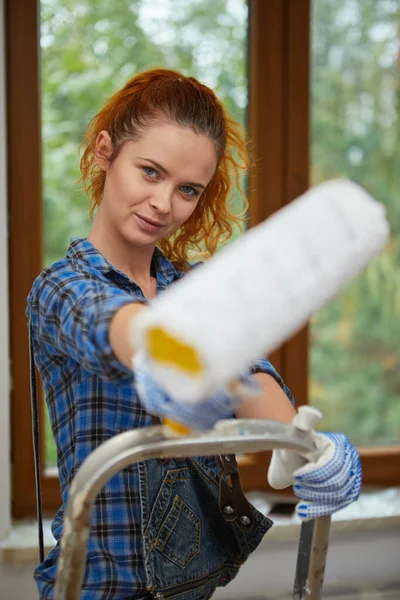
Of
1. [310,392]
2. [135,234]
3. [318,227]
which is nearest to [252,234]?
[318,227]

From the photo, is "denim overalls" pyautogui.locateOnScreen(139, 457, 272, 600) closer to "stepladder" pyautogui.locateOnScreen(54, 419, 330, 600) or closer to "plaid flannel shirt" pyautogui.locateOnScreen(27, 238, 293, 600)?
"plaid flannel shirt" pyautogui.locateOnScreen(27, 238, 293, 600)

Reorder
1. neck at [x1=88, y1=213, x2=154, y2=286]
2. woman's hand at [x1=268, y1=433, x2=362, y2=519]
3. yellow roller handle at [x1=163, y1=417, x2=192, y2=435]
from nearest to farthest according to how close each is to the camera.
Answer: yellow roller handle at [x1=163, y1=417, x2=192, y2=435] → woman's hand at [x1=268, y1=433, x2=362, y2=519] → neck at [x1=88, y1=213, x2=154, y2=286]

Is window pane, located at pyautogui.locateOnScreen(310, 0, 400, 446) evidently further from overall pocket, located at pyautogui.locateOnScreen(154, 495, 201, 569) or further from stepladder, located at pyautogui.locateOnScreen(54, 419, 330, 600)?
stepladder, located at pyautogui.locateOnScreen(54, 419, 330, 600)

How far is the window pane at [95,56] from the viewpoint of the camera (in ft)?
6.39

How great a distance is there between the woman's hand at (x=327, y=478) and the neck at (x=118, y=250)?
39 centimetres

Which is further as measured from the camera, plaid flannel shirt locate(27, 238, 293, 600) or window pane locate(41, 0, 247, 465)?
window pane locate(41, 0, 247, 465)

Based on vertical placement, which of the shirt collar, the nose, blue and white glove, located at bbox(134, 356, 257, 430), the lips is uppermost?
the nose

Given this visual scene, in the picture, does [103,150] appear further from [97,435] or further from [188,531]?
[188,531]

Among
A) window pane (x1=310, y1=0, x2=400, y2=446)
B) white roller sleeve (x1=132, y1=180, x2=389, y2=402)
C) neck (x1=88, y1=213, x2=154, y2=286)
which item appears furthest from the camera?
window pane (x1=310, y1=0, x2=400, y2=446)

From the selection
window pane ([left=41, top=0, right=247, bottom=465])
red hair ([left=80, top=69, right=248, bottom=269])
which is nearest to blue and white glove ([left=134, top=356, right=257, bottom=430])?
red hair ([left=80, top=69, right=248, bottom=269])

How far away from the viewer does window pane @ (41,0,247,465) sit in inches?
76.6

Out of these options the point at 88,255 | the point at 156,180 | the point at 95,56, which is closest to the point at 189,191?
the point at 156,180

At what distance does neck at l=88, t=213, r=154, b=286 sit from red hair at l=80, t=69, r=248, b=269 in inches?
4.0

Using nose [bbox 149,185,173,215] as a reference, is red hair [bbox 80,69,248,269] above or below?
above
